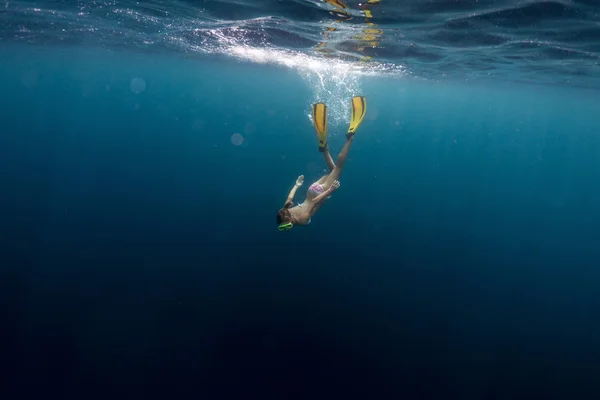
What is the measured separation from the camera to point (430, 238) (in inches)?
1038

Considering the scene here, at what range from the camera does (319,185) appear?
8.29 m

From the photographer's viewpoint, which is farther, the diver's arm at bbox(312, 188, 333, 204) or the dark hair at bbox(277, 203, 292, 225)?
the diver's arm at bbox(312, 188, 333, 204)

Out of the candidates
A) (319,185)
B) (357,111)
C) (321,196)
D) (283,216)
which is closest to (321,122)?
(357,111)

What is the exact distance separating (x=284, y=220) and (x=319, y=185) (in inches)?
74.0

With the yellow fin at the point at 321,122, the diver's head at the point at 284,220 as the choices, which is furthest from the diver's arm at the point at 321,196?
the yellow fin at the point at 321,122

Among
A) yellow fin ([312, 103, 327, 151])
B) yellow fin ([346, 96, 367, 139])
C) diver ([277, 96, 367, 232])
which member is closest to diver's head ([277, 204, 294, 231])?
diver ([277, 96, 367, 232])

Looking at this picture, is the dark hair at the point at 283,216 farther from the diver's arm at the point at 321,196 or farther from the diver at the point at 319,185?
the diver's arm at the point at 321,196

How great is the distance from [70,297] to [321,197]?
40.8 ft

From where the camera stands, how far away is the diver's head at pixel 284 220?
6.53m

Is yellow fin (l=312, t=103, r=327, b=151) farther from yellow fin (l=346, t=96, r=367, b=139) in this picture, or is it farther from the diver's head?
the diver's head

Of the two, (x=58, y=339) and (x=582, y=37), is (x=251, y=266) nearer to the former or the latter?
(x=58, y=339)

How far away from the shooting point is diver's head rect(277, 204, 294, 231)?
653 cm

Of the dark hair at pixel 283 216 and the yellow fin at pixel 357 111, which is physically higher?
the yellow fin at pixel 357 111

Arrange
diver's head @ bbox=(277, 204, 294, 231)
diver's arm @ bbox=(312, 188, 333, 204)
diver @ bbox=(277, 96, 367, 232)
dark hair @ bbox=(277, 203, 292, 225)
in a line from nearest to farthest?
diver's head @ bbox=(277, 204, 294, 231) → dark hair @ bbox=(277, 203, 292, 225) → diver @ bbox=(277, 96, 367, 232) → diver's arm @ bbox=(312, 188, 333, 204)
